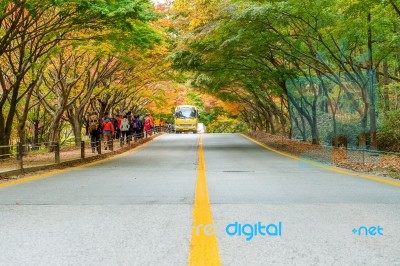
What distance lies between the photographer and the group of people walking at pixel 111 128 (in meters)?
23.3

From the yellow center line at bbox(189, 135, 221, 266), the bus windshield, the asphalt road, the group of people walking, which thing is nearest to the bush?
the group of people walking

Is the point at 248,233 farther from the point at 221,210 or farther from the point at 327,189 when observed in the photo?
the point at 327,189

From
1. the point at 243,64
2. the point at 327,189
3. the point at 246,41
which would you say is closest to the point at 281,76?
the point at 243,64

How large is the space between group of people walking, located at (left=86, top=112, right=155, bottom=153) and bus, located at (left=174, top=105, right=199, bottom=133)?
1768 cm

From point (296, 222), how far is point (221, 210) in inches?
51.1

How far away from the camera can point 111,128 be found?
24.7 m

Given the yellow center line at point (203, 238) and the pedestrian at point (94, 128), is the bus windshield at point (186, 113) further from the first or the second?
the yellow center line at point (203, 238)

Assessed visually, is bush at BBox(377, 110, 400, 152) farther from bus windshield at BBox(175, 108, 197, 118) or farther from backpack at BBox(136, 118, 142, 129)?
bus windshield at BBox(175, 108, 197, 118)

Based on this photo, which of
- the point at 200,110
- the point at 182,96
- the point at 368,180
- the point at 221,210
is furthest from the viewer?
the point at 200,110

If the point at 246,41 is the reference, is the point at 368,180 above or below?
below

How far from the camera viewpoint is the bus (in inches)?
2429

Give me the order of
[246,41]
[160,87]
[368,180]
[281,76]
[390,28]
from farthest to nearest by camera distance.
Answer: [160,87] → [281,76] → [246,41] → [390,28] → [368,180]

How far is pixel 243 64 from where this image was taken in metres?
29.5

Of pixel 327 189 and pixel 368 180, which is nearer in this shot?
pixel 327 189
